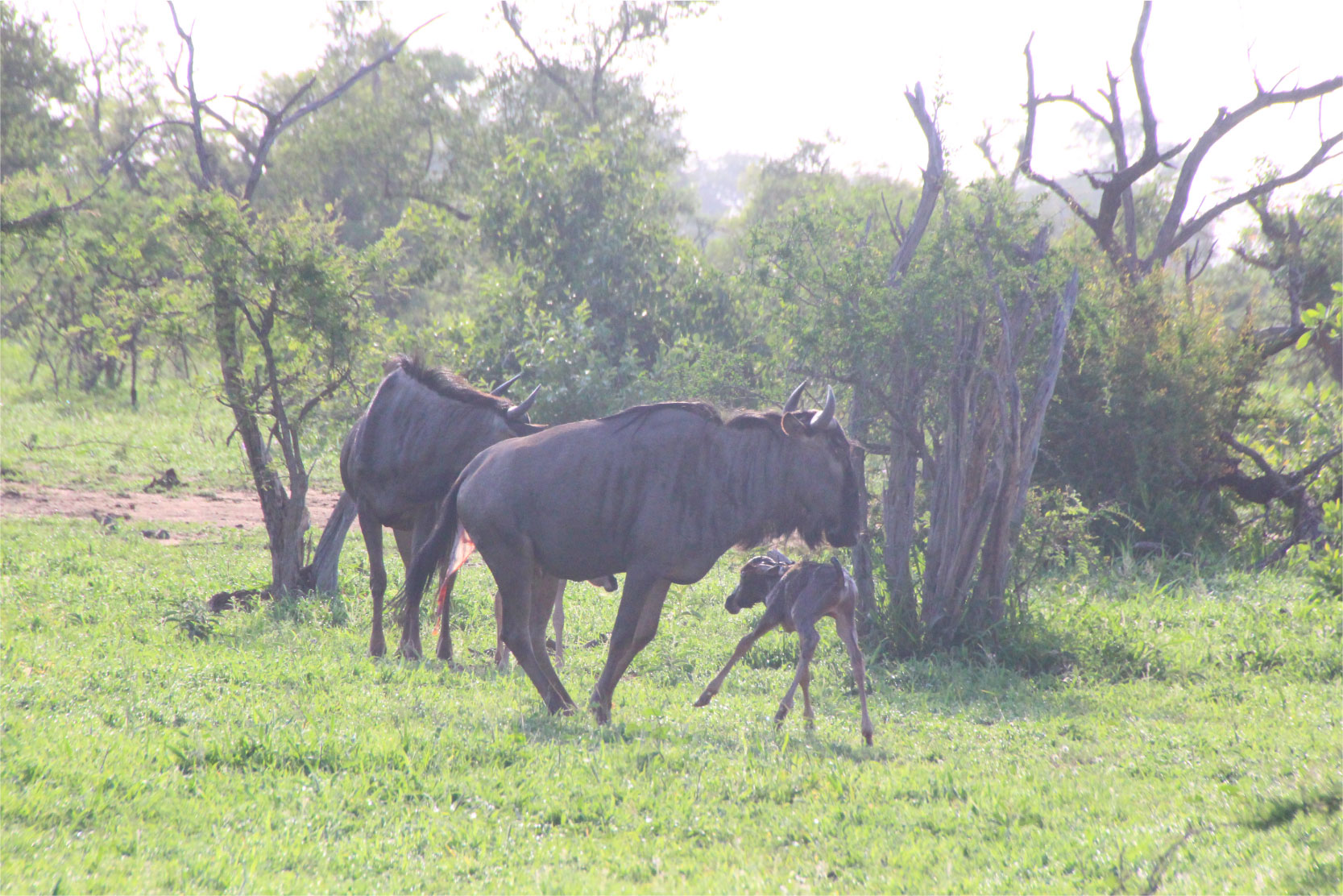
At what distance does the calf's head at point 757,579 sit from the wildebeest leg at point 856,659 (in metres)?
0.61

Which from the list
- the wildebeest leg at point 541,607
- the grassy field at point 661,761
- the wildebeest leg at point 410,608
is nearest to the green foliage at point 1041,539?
the grassy field at point 661,761

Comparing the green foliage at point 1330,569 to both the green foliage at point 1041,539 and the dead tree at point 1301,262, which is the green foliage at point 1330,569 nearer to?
the green foliage at point 1041,539

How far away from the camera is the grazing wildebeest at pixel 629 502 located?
6031 mm

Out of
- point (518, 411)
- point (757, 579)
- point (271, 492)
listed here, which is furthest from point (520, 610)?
point (271, 492)

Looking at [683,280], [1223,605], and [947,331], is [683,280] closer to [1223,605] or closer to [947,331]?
[947,331]

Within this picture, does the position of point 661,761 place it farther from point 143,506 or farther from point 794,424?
point 143,506

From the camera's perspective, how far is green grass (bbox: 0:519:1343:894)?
3920mm

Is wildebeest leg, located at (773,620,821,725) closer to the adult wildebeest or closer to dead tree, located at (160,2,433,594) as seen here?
the adult wildebeest

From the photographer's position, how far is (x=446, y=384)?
8438 millimetres

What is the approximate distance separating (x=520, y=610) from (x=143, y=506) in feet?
34.8

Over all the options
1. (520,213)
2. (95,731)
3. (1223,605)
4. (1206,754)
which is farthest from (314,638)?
(520,213)

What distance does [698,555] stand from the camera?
6043mm

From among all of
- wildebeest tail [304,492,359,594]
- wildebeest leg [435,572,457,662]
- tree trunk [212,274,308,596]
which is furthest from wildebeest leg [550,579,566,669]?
tree trunk [212,274,308,596]

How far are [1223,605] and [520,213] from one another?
417 inches
